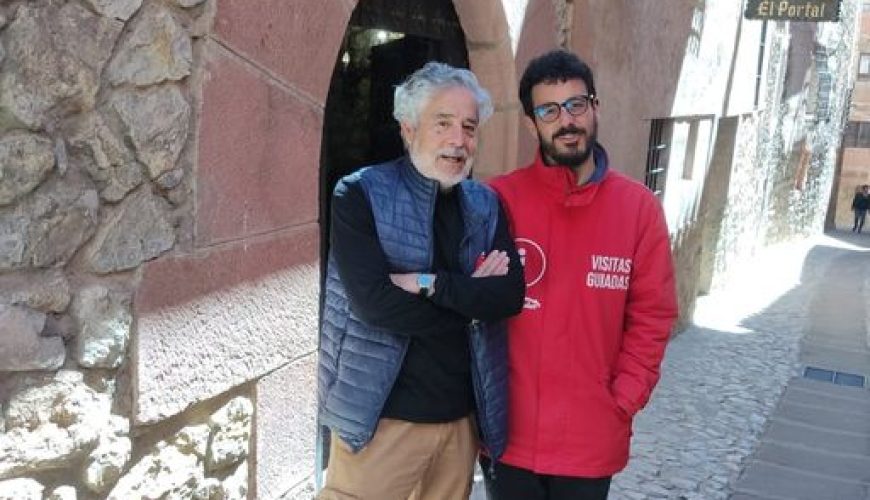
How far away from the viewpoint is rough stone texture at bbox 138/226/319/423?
1.90 meters

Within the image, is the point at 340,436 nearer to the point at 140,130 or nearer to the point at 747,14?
the point at 140,130

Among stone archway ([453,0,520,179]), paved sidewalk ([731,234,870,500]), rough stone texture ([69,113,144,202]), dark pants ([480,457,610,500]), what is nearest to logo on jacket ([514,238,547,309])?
dark pants ([480,457,610,500])

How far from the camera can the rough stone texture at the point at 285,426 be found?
234 cm

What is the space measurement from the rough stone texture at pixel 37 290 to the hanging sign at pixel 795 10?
8083 mm

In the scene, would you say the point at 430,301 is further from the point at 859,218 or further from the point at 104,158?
the point at 859,218

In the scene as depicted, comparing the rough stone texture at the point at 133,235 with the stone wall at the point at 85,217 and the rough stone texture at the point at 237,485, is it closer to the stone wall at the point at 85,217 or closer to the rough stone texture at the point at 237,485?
the stone wall at the point at 85,217

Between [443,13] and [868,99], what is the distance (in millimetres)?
29438

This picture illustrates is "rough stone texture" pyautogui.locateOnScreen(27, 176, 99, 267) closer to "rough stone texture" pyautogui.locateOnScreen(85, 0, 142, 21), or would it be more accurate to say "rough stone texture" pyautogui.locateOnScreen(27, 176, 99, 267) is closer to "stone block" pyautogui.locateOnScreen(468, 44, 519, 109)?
"rough stone texture" pyautogui.locateOnScreen(85, 0, 142, 21)

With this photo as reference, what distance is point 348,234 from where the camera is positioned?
184 cm

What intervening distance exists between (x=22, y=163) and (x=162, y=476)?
804mm

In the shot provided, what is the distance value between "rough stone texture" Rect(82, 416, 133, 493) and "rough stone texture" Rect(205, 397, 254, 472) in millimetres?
295

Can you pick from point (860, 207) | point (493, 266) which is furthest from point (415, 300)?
point (860, 207)

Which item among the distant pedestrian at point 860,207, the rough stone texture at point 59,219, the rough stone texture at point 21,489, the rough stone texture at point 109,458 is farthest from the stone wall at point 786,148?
the rough stone texture at point 21,489

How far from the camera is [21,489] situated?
5.36ft
